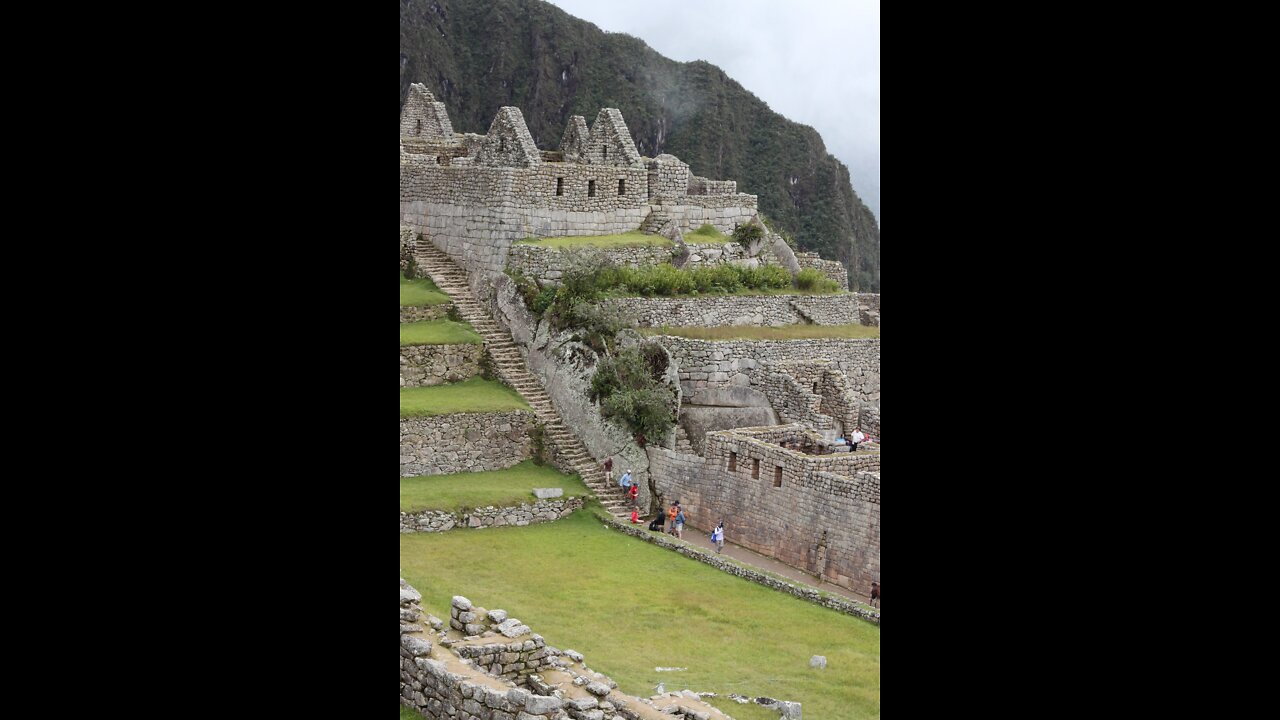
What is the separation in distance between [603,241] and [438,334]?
3.65m

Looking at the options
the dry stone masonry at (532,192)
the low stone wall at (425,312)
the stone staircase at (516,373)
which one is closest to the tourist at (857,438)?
the stone staircase at (516,373)

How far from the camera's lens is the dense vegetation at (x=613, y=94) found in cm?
8606

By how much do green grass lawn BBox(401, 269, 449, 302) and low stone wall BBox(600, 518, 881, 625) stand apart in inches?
257

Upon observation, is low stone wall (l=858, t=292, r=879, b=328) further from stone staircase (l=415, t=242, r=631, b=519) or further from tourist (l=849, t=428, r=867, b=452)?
stone staircase (l=415, t=242, r=631, b=519)

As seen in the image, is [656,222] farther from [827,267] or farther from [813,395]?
[813,395]

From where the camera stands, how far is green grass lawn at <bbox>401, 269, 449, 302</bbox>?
23359 mm

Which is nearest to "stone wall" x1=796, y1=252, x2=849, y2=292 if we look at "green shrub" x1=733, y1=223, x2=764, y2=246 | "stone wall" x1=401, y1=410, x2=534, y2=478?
"green shrub" x1=733, y1=223, x2=764, y2=246

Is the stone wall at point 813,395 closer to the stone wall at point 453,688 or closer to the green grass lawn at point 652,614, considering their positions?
the green grass lawn at point 652,614

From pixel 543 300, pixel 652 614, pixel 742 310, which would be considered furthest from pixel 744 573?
pixel 543 300
